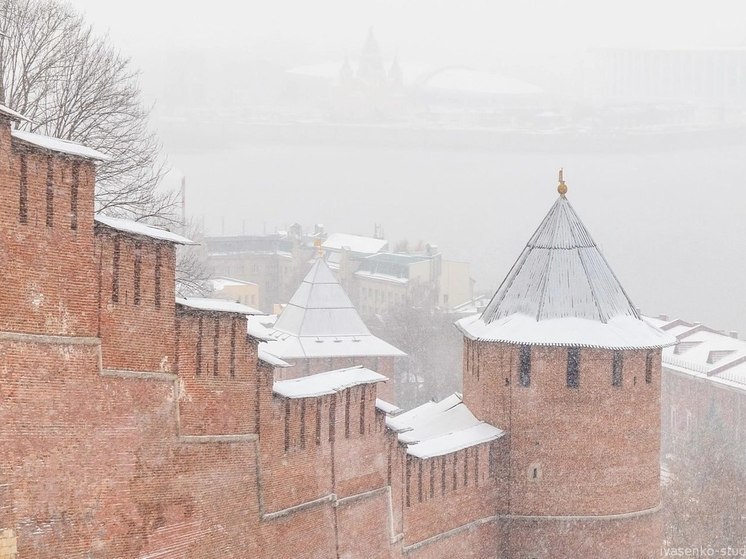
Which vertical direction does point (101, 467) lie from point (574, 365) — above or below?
below

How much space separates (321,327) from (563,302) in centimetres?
2021

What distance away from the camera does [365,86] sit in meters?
127

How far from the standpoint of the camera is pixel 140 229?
1199cm

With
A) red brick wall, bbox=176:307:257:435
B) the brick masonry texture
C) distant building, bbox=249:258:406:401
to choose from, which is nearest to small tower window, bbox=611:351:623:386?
the brick masonry texture

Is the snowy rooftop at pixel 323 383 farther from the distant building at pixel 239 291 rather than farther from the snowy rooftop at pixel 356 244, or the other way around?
the snowy rooftop at pixel 356 244

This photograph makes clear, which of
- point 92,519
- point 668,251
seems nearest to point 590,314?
point 92,519

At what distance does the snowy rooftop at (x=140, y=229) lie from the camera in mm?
11805

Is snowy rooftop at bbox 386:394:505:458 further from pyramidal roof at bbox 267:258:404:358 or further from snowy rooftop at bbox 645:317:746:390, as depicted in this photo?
snowy rooftop at bbox 645:317:746:390

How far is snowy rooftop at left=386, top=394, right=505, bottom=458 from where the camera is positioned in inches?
686

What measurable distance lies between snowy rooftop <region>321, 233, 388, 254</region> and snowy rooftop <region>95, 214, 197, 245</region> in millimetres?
72148

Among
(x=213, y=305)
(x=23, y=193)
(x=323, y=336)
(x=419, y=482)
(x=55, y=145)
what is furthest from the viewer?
(x=323, y=336)

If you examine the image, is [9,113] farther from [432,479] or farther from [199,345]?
[432,479]

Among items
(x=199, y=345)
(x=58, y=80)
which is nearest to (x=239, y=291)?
(x=58, y=80)

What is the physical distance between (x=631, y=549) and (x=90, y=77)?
932 centimetres
